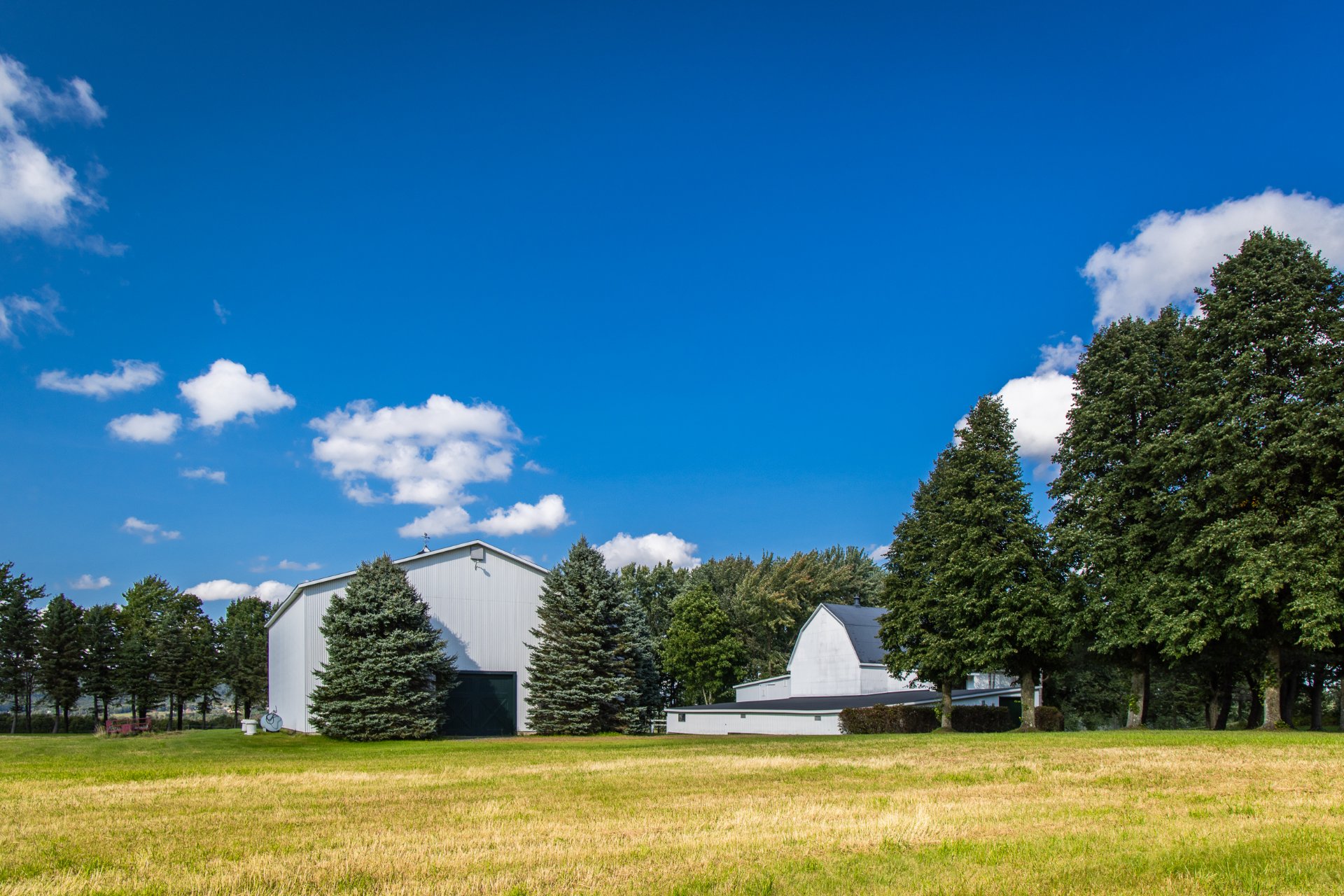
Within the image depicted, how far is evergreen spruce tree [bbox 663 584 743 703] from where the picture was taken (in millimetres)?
65188

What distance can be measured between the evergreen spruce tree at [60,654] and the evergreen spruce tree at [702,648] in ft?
141

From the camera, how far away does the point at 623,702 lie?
39125 mm

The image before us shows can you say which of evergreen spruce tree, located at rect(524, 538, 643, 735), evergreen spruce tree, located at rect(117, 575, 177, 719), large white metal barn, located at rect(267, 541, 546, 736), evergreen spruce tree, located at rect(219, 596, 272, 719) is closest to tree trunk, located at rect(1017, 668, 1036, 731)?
evergreen spruce tree, located at rect(524, 538, 643, 735)

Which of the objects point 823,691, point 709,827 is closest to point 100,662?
point 823,691

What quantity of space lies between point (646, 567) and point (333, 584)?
4596 centimetres

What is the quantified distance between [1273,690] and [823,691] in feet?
103

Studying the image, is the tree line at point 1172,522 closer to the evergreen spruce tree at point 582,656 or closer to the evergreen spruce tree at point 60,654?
the evergreen spruce tree at point 582,656

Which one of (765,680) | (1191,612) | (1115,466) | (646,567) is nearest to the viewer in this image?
(1191,612)

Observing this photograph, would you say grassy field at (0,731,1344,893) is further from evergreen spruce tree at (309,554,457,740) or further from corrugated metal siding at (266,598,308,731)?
corrugated metal siding at (266,598,308,731)

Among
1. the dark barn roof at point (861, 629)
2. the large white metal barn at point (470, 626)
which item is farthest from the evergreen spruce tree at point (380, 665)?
the dark barn roof at point (861, 629)

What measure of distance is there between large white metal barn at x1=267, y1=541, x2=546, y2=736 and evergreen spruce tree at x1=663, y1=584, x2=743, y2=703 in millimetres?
26907

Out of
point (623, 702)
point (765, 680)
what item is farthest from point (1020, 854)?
point (765, 680)

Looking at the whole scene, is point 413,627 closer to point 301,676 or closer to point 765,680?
point 301,676

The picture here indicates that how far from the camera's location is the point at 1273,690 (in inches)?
1094
